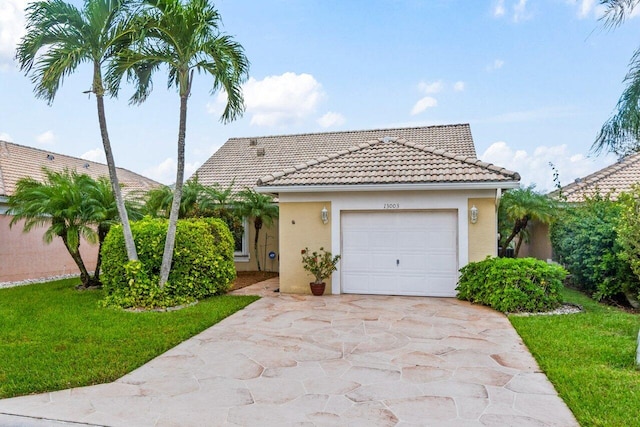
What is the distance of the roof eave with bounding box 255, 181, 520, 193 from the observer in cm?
1052

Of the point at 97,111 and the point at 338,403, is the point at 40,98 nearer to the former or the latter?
the point at 97,111

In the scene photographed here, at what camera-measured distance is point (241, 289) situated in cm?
1305

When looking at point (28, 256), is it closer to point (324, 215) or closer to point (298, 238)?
point (298, 238)

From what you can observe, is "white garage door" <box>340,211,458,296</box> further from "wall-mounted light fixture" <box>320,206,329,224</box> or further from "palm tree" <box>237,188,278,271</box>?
"palm tree" <box>237,188,278,271</box>

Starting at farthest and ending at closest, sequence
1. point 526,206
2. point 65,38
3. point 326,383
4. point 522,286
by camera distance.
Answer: point 526,206 → point 522,286 → point 65,38 → point 326,383

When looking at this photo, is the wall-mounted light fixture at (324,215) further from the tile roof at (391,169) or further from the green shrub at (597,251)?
the green shrub at (597,251)

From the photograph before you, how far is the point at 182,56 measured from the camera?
9.81 m

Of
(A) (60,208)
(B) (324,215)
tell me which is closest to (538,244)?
(B) (324,215)

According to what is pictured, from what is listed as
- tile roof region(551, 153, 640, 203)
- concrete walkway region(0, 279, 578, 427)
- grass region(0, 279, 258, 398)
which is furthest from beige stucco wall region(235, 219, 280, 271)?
tile roof region(551, 153, 640, 203)

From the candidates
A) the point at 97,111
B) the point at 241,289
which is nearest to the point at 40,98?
the point at 97,111

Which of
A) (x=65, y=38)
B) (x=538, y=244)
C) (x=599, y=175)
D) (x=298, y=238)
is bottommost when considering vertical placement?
(x=538, y=244)

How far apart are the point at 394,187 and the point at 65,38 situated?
8666mm

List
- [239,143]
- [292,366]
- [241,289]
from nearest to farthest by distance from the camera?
[292,366]
[241,289]
[239,143]

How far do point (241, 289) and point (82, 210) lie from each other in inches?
208
